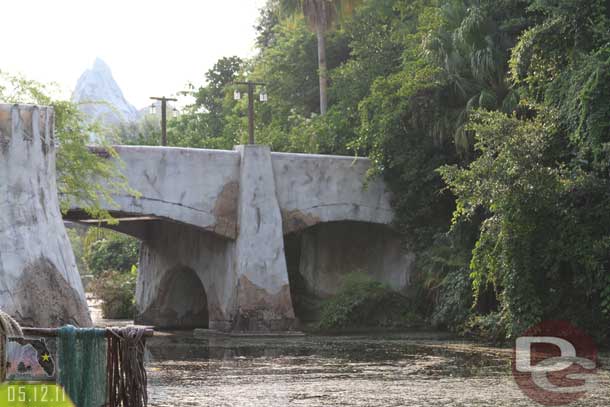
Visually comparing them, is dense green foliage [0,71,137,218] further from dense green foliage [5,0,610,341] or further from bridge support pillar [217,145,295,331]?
bridge support pillar [217,145,295,331]

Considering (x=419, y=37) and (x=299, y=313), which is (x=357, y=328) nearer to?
(x=299, y=313)

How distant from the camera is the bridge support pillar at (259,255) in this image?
24750 mm

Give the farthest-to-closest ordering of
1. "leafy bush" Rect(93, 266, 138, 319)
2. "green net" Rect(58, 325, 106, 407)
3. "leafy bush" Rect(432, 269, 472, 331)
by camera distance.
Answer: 1. "leafy bush" Rect(93, 266, 138, 319)
2. "leafy bush" Rect(432, 269, 472, 331)
3. "green net" Rect(58, 325, 106, 407)

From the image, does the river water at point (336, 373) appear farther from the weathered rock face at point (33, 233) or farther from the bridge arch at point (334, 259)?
the bridge arch at point (334, 259)

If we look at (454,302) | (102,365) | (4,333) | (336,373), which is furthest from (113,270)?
(4,333)

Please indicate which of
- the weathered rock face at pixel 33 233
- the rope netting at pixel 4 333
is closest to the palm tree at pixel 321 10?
the weathered rock face at pixel 33 233

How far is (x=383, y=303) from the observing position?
2655cm

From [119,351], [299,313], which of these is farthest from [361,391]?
[299,313]

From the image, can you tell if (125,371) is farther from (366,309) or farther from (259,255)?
(366,309)

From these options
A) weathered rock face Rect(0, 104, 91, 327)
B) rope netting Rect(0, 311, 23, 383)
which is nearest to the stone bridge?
weathered rock face Rect(0, 104, 91, 327)

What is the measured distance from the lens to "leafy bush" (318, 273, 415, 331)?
2606 cm

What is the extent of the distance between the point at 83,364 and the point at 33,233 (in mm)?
9422

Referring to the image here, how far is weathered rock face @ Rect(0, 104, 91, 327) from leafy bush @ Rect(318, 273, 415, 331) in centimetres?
969

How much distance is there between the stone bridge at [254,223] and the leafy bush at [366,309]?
1.04m
